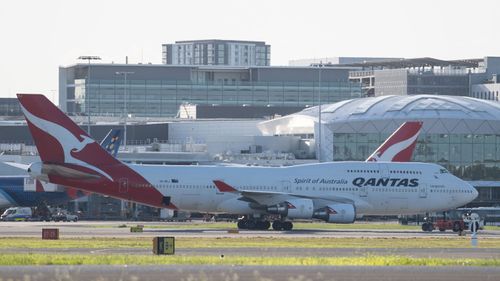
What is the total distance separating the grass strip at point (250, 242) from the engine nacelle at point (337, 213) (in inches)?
597

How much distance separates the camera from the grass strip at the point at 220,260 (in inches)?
2099

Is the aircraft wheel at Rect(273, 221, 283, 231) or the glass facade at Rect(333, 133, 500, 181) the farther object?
the glass facade at Rect(333, 133, 500, 181)

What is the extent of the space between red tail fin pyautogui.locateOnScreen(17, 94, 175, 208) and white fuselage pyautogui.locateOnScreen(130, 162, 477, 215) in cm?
121

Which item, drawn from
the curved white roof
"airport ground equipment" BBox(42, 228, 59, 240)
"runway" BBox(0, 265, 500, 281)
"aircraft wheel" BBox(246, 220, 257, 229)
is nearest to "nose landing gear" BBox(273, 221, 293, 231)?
"aircraft wheel" BBox(246, 220, 257, 229)

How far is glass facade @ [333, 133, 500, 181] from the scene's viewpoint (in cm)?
15138

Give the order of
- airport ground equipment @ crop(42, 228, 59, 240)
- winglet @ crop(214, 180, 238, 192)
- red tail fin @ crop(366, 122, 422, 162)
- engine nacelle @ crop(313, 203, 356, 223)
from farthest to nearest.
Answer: red tail fin @ crop(366, 122, 422, 162), engine nacelle @ crop(313, 203, 356, 223), winglet @ crop(214, 180, 238, 192), airport ground equipment @ crop(42, 228, 59, 240)

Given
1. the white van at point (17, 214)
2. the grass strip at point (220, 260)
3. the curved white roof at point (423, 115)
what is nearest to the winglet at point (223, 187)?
the white van at point (17, 214)

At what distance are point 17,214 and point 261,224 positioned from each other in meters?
38.1

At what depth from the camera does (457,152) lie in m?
152

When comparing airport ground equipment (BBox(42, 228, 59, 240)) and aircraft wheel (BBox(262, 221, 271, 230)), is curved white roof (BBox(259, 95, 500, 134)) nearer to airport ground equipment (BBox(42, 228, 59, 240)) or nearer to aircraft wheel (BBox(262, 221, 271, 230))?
aircraft wheel (BBox(262, 221, 271, 230))

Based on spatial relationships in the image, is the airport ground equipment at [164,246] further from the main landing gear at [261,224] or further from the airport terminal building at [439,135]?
the airport terminal building at [439,135]

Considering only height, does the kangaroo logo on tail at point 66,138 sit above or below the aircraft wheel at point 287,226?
above

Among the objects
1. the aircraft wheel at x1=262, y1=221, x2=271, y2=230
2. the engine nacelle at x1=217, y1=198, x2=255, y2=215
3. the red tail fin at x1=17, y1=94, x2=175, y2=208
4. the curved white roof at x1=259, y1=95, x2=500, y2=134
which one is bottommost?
the aircraft wheel at x1=262, y1=221, x2=271, y2=230

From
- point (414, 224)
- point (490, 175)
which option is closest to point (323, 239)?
point (414, 224)
